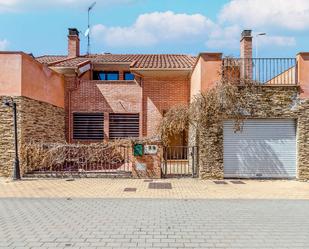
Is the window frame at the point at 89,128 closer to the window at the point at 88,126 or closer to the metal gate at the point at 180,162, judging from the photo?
the window at the point at 88,126

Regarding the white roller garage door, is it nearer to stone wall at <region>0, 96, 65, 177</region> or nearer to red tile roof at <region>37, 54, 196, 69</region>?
red tile roof at <region>37, 54, 196, 69</region>

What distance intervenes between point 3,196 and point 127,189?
12.9 feet

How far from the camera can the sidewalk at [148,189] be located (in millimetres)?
11438

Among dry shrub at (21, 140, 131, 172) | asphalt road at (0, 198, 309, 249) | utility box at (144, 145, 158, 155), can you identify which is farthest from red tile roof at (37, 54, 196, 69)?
asphalt road at (0, 198, 309, 249)

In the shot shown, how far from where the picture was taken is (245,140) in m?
15.4

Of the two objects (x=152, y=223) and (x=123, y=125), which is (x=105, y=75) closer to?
(x=123, y=125)

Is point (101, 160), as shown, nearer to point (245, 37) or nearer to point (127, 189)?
point (127, 189)

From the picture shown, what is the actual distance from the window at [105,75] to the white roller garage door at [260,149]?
32.8 ft

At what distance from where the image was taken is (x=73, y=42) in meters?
25.5

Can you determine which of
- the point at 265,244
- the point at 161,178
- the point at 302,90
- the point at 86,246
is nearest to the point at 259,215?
the point at 265,244

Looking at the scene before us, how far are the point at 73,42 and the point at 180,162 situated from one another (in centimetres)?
1263

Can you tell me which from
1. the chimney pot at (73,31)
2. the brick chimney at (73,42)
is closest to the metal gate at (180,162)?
the brick chimney at (73,42)

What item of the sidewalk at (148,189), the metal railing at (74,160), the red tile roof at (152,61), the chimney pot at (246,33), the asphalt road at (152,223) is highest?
the chimney pot at (246,33)

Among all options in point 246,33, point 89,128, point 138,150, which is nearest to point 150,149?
point 138,150
